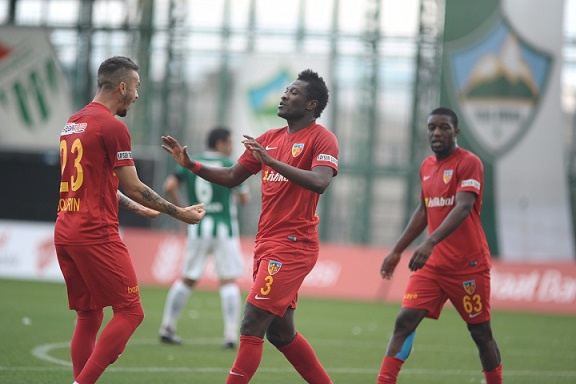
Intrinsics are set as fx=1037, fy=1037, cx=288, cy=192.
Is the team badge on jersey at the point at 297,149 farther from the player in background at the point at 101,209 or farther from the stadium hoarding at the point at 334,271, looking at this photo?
the stadium hoarding at the point at 334,271

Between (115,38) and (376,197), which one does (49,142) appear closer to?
(115,38)

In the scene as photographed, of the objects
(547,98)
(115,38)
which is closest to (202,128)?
(115,38)

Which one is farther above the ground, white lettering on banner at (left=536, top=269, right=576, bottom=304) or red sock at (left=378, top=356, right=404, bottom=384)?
red sock at (left=378, top=356, right=404, bottom=384)

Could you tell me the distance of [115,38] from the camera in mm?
28625

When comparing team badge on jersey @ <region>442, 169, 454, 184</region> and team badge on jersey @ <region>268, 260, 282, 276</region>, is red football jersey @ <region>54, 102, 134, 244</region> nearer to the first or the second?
team badge on jersey @ <region>268, 260, 282, 276</region>

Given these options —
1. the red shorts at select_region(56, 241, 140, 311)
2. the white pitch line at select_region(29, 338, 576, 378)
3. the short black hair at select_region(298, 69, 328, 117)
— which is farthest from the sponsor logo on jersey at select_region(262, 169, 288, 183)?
the white pitch line at select_region(29, 338, 576, 378)

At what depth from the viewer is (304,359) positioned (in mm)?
7434

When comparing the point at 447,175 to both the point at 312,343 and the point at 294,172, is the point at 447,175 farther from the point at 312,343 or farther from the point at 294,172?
the point at 312,343

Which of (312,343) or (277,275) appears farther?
(312,343)

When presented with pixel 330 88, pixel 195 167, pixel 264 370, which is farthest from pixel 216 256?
pixel 330 88

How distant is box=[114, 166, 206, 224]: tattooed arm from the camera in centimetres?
684

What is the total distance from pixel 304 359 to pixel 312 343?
17.5ft

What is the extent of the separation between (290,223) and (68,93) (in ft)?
64.8

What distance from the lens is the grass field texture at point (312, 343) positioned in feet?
31.2
